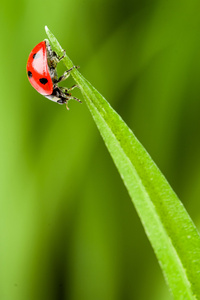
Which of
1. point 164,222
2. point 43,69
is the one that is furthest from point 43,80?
point 164,222

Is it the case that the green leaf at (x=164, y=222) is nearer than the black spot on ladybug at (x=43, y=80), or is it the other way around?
the green leaf at (x=164, y=222)

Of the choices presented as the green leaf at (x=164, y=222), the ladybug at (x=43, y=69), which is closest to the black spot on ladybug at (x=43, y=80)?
the ladybug at (x=43, y=69)

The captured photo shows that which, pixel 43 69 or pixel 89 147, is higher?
pixel 43 69

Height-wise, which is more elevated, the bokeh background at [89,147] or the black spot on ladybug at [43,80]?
the black spot on ladybug at [43,80]

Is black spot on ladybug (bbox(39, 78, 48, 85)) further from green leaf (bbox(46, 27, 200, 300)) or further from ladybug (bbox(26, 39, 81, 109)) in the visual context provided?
green leaf (bbox(46, 27, 200, 300))

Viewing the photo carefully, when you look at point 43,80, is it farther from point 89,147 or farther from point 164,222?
point 164,222

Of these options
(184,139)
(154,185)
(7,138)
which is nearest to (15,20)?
(7,138)

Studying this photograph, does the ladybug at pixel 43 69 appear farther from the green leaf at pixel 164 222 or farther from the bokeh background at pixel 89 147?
the green leaf at pixel 164 222
